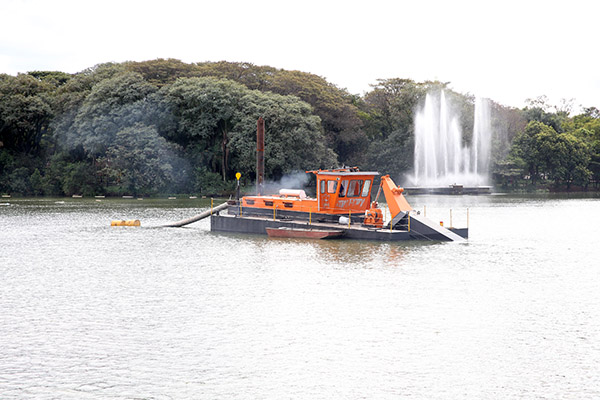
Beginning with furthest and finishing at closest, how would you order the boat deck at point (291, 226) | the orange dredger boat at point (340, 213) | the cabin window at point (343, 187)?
the cabin window at point (343, 187) < the orange dredger boat at point (340, 213) < the boat deck at point (291, 226)

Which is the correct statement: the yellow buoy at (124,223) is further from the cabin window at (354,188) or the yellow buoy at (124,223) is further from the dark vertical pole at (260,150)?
the cabin window at (354,188)

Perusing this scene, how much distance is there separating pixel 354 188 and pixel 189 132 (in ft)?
173

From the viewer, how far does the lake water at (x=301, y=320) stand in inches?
629

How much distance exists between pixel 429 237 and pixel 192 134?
56.4m

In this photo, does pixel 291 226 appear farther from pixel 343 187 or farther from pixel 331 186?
pixel 343 187

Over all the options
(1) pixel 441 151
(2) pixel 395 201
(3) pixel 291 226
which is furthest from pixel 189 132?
(2) pixel 395 201

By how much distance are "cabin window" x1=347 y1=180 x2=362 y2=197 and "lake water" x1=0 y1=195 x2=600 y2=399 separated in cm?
409

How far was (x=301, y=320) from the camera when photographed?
21547 millimetres

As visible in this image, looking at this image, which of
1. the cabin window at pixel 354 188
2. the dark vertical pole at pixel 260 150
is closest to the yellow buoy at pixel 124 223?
the dark vertical pole at pixel 260 150

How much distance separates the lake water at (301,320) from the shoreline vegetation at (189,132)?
160 feet

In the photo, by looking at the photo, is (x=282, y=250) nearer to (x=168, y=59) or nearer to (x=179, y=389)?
(x=179, y=389)

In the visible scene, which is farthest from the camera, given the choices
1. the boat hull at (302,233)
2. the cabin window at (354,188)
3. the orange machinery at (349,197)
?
the cabin window at (354,188)

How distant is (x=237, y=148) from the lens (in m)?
89.7

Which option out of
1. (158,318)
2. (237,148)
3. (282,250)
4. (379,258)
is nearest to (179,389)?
(158,318)
